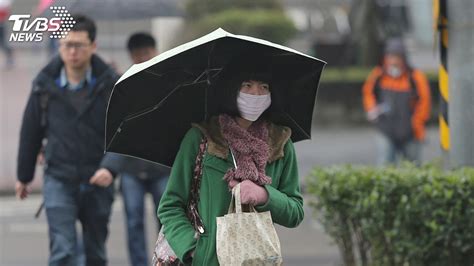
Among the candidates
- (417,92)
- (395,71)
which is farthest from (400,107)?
(395,71)

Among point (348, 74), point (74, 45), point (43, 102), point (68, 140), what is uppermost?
point (348, 74)

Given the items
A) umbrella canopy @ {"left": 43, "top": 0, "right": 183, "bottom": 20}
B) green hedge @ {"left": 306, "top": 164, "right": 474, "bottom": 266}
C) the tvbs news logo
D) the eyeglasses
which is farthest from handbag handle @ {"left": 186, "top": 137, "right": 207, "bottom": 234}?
umbrella canopy @ {"left": 43, "top": 0, "right": 183, "bottom": 20}

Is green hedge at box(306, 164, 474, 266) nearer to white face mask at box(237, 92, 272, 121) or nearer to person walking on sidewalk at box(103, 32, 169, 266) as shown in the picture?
person walking on sidewalk at box(103, 32, 169, 266)

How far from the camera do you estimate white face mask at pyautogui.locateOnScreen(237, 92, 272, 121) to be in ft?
15.6

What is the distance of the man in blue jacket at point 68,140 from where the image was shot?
705cm

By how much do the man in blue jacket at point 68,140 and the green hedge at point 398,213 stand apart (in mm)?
1389

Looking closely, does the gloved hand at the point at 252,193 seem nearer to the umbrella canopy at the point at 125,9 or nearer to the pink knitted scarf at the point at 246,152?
the pink knitted scarf at the point at 246,152

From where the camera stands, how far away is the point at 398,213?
676 cm

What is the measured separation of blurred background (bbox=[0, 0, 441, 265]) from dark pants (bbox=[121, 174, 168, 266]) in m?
1.40

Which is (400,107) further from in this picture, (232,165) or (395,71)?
(232,165)

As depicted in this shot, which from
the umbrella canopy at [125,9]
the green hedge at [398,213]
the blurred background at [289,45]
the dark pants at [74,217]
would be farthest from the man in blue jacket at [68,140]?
the umbrella canopy at [125,9]

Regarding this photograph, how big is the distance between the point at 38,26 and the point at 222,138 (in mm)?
1413

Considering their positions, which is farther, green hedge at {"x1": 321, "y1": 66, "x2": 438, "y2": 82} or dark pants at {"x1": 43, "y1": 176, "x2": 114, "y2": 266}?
green hedge at {"x1": 321, "y1": 66, "x2": 438, "y2": 82}

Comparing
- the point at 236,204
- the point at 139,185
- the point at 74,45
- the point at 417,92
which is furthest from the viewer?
the point at 417,92
